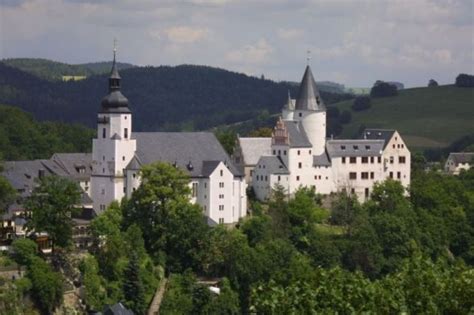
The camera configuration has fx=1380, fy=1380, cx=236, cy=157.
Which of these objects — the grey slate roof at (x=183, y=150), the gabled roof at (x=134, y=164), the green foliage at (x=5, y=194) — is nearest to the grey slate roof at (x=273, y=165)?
the grey slate roof at (x=183, y=150)

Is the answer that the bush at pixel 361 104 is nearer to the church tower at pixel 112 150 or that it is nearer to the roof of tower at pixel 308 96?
the roof of tower at pixel 308 96

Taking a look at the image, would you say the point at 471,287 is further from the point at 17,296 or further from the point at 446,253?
the point at 446,253

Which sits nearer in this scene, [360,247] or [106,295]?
[106,295]

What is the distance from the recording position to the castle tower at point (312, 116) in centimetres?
9881

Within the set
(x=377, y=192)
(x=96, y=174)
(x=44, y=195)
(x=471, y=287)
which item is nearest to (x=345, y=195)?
(x=377, y=192)

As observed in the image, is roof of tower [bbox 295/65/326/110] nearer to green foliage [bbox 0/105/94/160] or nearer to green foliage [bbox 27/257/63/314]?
green foliage [bbox 0/105/94/160]

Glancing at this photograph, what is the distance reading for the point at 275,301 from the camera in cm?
4853

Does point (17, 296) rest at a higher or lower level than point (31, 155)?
lower

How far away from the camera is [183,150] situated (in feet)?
302

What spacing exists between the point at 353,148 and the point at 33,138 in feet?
92.4

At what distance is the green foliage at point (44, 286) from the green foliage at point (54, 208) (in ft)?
9.34

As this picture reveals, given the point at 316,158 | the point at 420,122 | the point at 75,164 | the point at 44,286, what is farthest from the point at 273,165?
the point at 420,122

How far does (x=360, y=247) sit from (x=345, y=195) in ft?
20.0

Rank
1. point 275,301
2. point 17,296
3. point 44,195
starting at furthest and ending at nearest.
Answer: point 44,195
point 17,296
point 275,301
